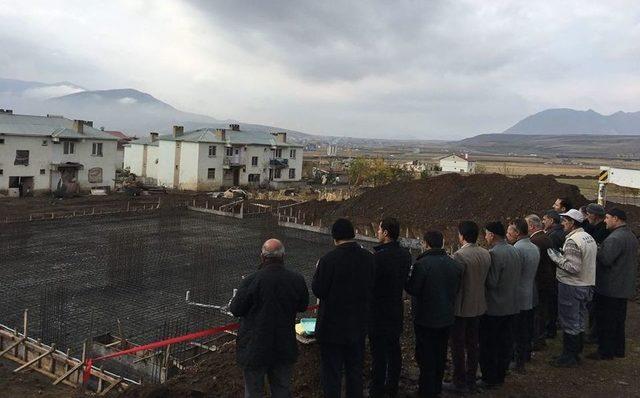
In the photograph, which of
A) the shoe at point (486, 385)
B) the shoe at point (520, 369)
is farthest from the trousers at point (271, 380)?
the shoe at point (520, 369)

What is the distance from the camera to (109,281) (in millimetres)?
10344

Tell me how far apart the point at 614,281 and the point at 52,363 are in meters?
6.21

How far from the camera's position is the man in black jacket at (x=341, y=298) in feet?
11.1

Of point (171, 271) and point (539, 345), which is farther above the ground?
point (539, 345)

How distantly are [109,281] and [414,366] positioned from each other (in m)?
7.49

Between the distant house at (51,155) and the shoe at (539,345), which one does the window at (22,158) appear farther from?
the shoe at (539,345)

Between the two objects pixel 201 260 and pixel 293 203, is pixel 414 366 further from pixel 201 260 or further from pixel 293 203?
pixel 293 203

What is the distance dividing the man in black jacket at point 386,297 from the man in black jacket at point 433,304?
135mm

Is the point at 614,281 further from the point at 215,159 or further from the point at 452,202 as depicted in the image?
the point at 215,159

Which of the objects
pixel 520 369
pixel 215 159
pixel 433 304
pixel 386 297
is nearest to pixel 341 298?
pixel 386 297

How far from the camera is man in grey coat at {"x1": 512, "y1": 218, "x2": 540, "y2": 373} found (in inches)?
171

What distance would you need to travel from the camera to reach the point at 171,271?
1130cm

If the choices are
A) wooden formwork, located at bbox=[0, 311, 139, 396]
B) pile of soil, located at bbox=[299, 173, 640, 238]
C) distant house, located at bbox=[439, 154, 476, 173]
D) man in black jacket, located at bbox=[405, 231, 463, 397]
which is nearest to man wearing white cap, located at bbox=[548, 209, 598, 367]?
man in black jacket, located at bbox=[405, 231, 463, 397]

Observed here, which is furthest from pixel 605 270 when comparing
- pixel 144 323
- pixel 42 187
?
pixel 42 187
